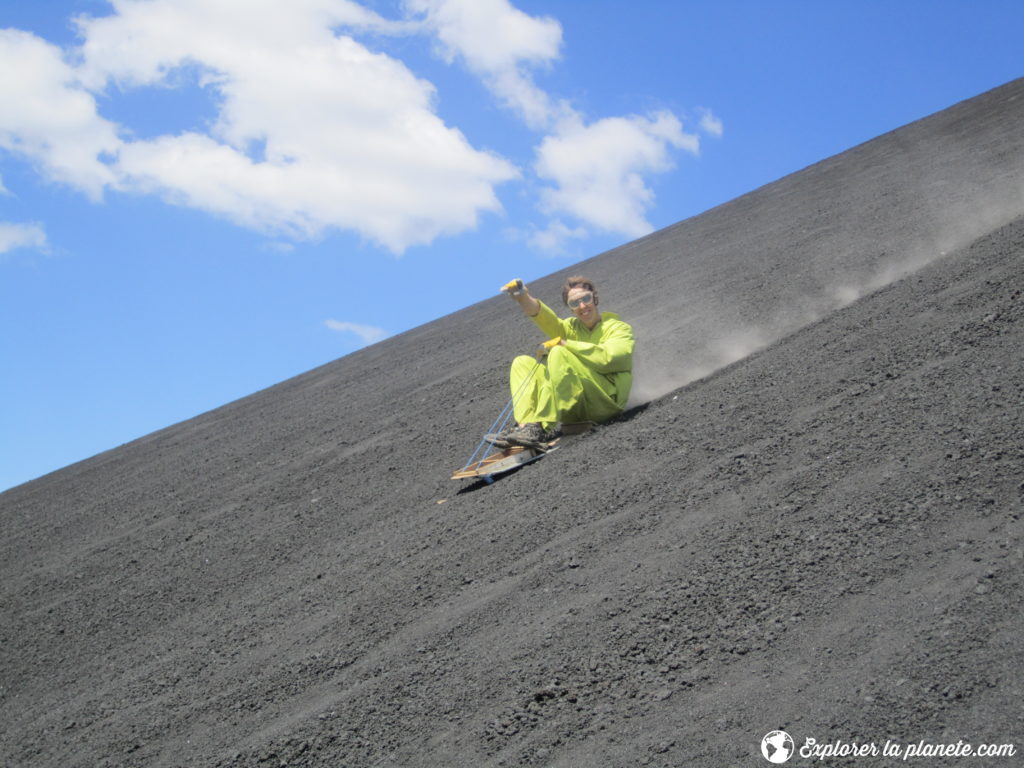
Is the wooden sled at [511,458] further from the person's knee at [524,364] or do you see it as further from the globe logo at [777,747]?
the globe logo at [777,747]

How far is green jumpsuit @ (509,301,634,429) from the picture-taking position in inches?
276

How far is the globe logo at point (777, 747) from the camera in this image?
9.46ft

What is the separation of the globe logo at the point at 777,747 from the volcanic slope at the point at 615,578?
39 mm

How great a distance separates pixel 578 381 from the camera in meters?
7.02

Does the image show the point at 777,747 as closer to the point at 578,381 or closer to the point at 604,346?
the point at 578,381

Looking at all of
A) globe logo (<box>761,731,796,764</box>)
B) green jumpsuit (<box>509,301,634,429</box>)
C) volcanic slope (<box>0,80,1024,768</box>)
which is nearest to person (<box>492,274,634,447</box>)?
green jumpsuit (<box>509,301,634,429</box>)

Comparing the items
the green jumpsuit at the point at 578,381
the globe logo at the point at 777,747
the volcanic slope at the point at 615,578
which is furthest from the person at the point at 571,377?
the globe logo at the point at 777,747

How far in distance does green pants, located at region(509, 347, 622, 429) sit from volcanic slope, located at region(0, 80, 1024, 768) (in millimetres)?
260

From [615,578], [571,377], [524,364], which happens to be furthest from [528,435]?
[615,578]

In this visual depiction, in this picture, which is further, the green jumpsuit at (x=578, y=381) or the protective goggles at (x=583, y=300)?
the protective goggles at (x=583, y=300)

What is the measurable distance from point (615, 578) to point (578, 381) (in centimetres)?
283

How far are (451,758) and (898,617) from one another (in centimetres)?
176

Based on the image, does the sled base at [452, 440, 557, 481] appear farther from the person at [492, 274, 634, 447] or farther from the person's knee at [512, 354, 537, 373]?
the person's knee at [512, 354, 537, 373]

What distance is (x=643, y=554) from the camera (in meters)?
4.53
